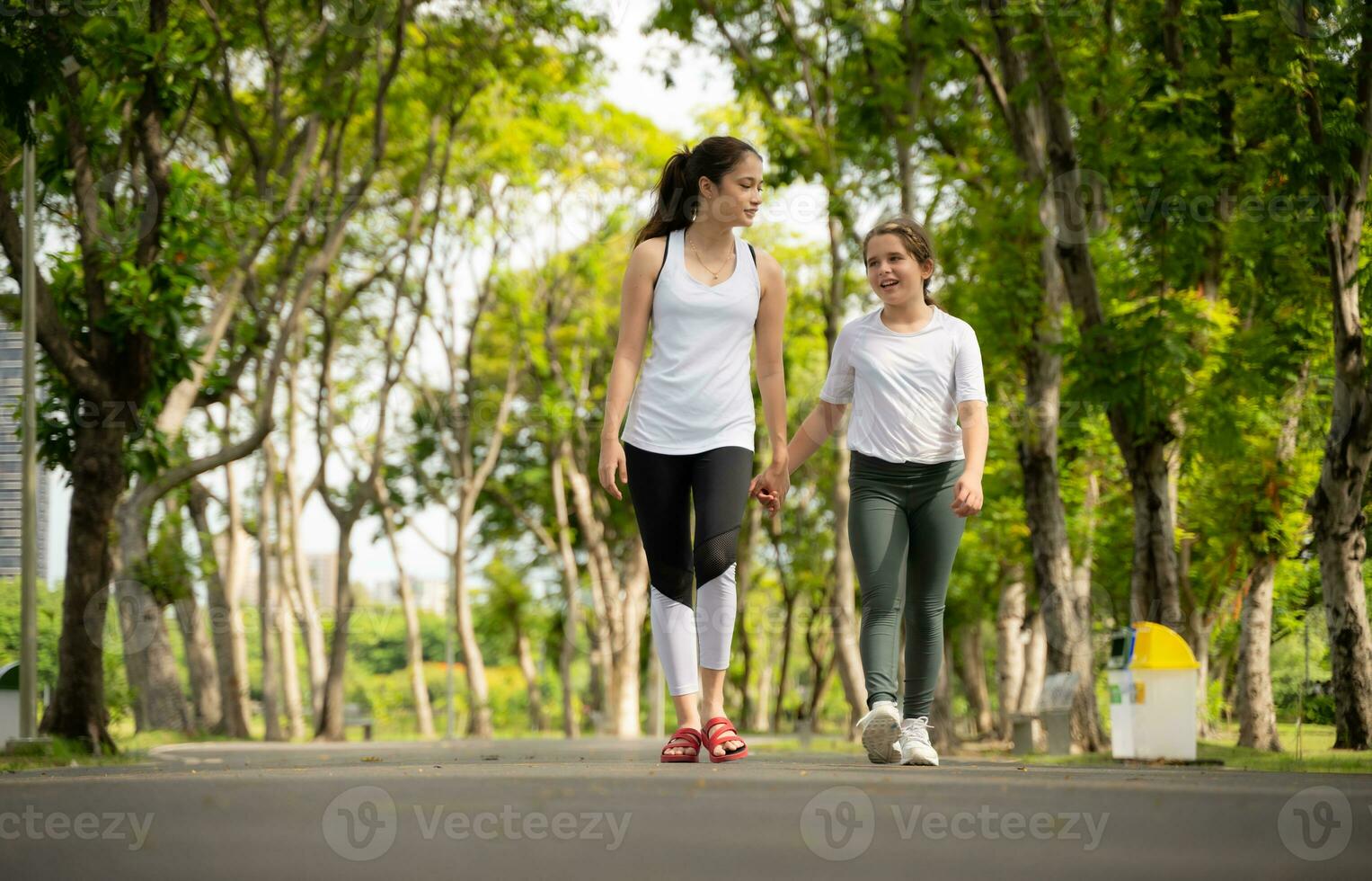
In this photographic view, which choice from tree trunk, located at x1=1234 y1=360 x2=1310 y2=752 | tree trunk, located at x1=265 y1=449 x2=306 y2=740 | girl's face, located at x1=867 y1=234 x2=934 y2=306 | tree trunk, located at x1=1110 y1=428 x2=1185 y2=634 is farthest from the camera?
tree trunk, located at x1=265 y1=449 x2=306 y2=740

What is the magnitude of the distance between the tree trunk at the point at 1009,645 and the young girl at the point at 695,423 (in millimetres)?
24144

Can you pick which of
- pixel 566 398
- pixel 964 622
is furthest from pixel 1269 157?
pixel 964 622

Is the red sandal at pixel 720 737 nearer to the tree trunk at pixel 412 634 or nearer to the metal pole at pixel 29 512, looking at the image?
the metal pole at pixel 29 512

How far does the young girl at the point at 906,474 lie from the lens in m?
6.26

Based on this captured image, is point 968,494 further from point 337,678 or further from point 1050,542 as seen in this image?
point 337,678

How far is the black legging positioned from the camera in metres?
5.90

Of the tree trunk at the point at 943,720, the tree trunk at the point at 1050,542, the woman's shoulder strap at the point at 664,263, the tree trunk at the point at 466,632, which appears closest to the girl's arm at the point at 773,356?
the woman's shoulder strap at the point at 664,263

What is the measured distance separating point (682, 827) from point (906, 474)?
254 cm

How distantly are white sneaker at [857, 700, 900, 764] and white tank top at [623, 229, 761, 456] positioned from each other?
4.00 ft

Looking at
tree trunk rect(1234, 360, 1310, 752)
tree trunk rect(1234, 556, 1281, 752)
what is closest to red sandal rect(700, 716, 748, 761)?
tree trunk rect(1234, 360, 1310, 752)

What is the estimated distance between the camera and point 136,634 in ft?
82.9

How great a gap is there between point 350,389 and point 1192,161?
79.5 feet

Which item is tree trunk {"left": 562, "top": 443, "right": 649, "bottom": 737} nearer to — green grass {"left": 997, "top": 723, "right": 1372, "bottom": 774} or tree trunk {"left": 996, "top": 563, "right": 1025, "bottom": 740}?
tree trunk {"left": 996, "top": 563, "right": 1025, "bottom": 740}

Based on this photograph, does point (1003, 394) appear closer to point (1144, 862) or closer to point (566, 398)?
point (566, 398)
